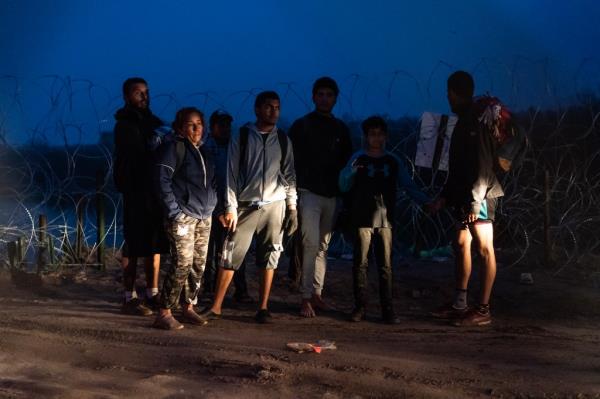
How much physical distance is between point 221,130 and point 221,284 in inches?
52.1

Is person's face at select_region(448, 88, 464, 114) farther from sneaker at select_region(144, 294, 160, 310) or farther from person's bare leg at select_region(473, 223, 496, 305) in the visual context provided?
sneaker at select_region(144, 294, 160, 310)

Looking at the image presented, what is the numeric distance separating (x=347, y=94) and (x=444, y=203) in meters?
2.97

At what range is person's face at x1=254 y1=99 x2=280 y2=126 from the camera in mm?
4656

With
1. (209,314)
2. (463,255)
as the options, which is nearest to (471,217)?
(463,255)

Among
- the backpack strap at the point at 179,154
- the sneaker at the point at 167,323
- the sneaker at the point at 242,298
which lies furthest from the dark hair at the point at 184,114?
the sneaker at the point at 242,298

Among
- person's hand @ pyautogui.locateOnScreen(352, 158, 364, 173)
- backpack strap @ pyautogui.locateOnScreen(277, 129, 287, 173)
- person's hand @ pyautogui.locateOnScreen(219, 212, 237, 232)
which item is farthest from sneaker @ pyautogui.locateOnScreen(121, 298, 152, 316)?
person's hand @ pyautogui.locateOnScreen(352, 158, 364, 173)

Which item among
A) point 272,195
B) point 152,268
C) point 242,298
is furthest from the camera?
point 242,298

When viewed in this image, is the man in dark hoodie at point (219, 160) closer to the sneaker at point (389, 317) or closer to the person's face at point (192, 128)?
the person's face at point (192, 128)

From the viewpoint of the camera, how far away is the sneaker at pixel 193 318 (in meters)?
4.75

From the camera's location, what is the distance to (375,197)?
4871 mm

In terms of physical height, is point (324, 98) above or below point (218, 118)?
above

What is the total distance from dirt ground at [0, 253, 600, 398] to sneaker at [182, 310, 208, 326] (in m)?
0.07

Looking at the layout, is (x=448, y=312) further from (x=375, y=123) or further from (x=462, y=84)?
(x=462, y=84)

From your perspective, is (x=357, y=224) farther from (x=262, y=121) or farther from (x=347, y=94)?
(x=347, y=94)
